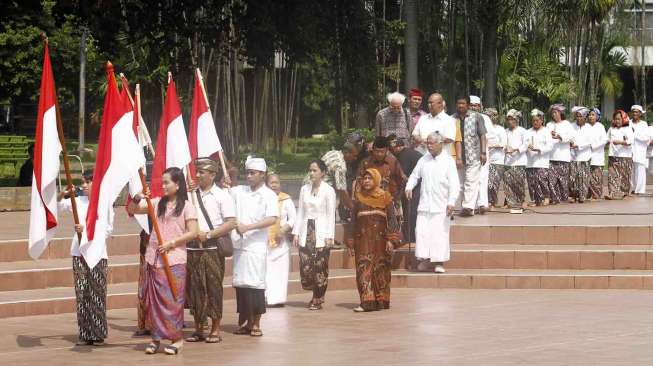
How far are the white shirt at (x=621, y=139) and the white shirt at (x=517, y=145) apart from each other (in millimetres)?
2808

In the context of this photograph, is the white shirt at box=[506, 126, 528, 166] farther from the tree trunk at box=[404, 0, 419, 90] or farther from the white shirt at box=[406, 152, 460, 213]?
the tree trunk at box=[404, 0, 419, 90]

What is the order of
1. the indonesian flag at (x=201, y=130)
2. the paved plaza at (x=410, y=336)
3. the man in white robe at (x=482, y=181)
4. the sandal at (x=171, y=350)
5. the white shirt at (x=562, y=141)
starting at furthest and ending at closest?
the white shirt at (x=562, y=141), the man in white robe at (x=482, y=181), the indonesian flag at (x=201, y=130), the sandal at (x=171, y=350), the paved plaza at (x=410, y=336)

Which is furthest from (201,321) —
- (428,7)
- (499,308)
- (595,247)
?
(428,7)

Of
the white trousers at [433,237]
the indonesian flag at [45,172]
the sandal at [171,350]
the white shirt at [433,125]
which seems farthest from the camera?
the white shirt at [433,125]

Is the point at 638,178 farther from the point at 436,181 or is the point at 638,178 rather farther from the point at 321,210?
the point at 321,210

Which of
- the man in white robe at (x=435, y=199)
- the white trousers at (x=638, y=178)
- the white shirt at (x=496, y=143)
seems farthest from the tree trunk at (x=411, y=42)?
the man in white robe at (x=435, y=199)

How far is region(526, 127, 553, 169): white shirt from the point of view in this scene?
21.0 m

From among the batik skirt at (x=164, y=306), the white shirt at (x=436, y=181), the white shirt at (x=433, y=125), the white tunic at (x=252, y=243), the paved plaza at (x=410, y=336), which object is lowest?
the paved plaza at (x=410, y=336)

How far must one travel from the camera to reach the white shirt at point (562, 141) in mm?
21562

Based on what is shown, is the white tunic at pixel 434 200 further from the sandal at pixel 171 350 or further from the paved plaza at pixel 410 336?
the sandal at pixel 171 350

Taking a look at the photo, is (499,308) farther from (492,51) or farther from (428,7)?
(492,51)

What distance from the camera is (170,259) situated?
11352 mm

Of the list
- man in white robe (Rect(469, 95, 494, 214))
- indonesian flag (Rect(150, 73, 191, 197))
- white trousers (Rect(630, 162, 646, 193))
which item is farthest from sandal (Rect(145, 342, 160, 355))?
white trousers (Rect(630, 162, 646, 193))

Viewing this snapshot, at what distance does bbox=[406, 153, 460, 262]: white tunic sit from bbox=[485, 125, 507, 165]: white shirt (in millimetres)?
3922
